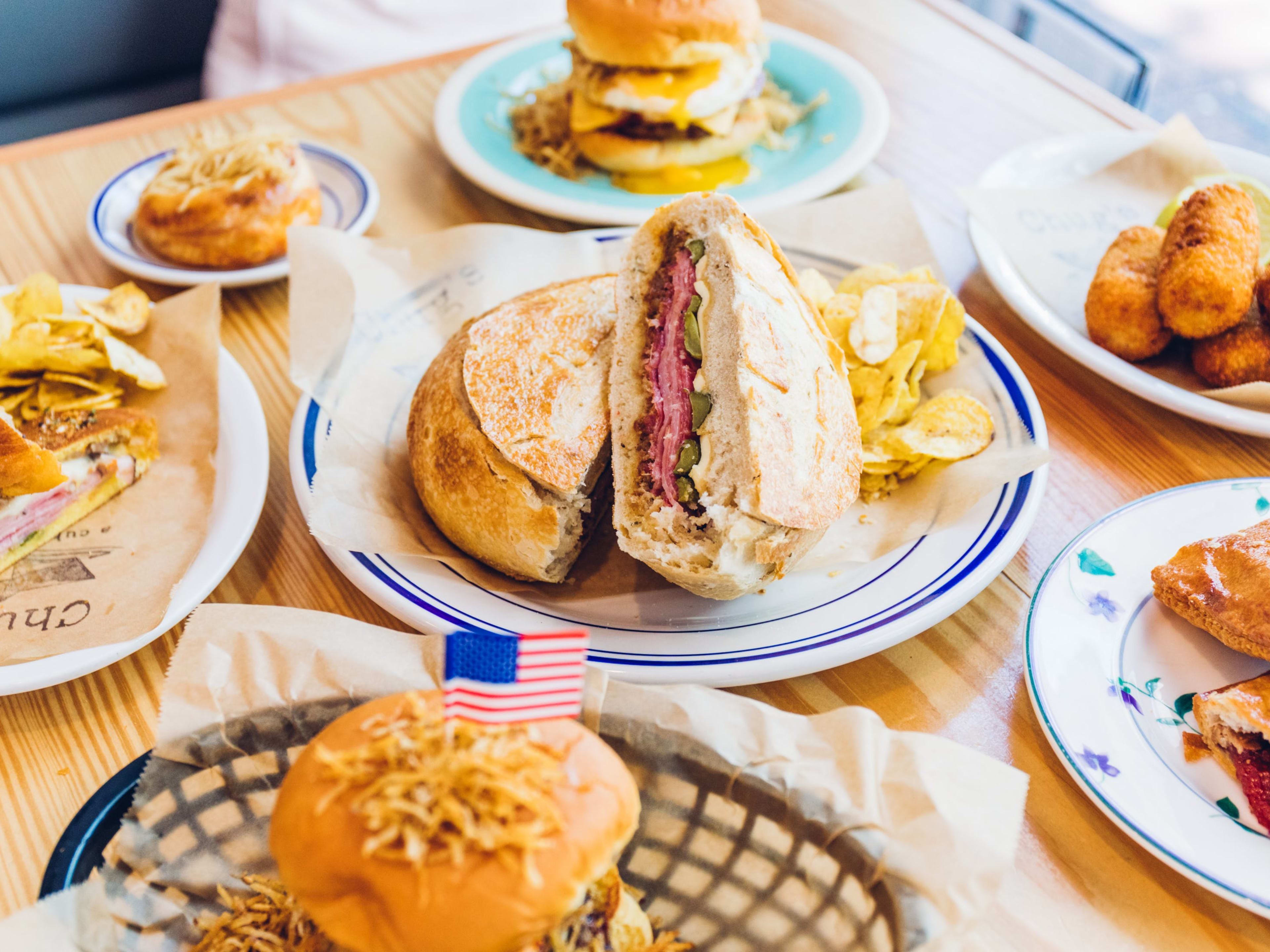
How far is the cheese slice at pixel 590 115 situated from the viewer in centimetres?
248

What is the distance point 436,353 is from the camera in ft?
6.10

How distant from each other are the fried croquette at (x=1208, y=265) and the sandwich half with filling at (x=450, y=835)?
1.50 metres

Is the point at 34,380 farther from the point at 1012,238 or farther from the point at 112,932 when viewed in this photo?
the point at 1012,238

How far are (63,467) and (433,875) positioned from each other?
3.70 ft

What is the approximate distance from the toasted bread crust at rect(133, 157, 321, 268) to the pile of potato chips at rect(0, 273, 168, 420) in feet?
1.11

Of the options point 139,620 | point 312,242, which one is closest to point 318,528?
point 139,620

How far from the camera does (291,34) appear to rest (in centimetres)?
374

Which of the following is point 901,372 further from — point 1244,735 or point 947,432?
point 1244,735

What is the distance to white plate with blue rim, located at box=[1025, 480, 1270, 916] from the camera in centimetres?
111

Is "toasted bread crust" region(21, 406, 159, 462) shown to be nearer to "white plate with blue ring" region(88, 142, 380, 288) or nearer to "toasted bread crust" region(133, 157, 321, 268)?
"white plate with blue ring" region(88, 142, 380, 288)

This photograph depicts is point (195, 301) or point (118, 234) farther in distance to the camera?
point (118, 234)

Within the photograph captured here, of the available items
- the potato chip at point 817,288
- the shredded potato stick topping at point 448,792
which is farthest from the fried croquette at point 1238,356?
the shredded potato stick topping at point 448,792

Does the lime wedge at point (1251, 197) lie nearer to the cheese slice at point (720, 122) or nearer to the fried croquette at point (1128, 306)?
the fried croquette at point (1128, 306)

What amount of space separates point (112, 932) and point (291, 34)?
3599 millimetres
